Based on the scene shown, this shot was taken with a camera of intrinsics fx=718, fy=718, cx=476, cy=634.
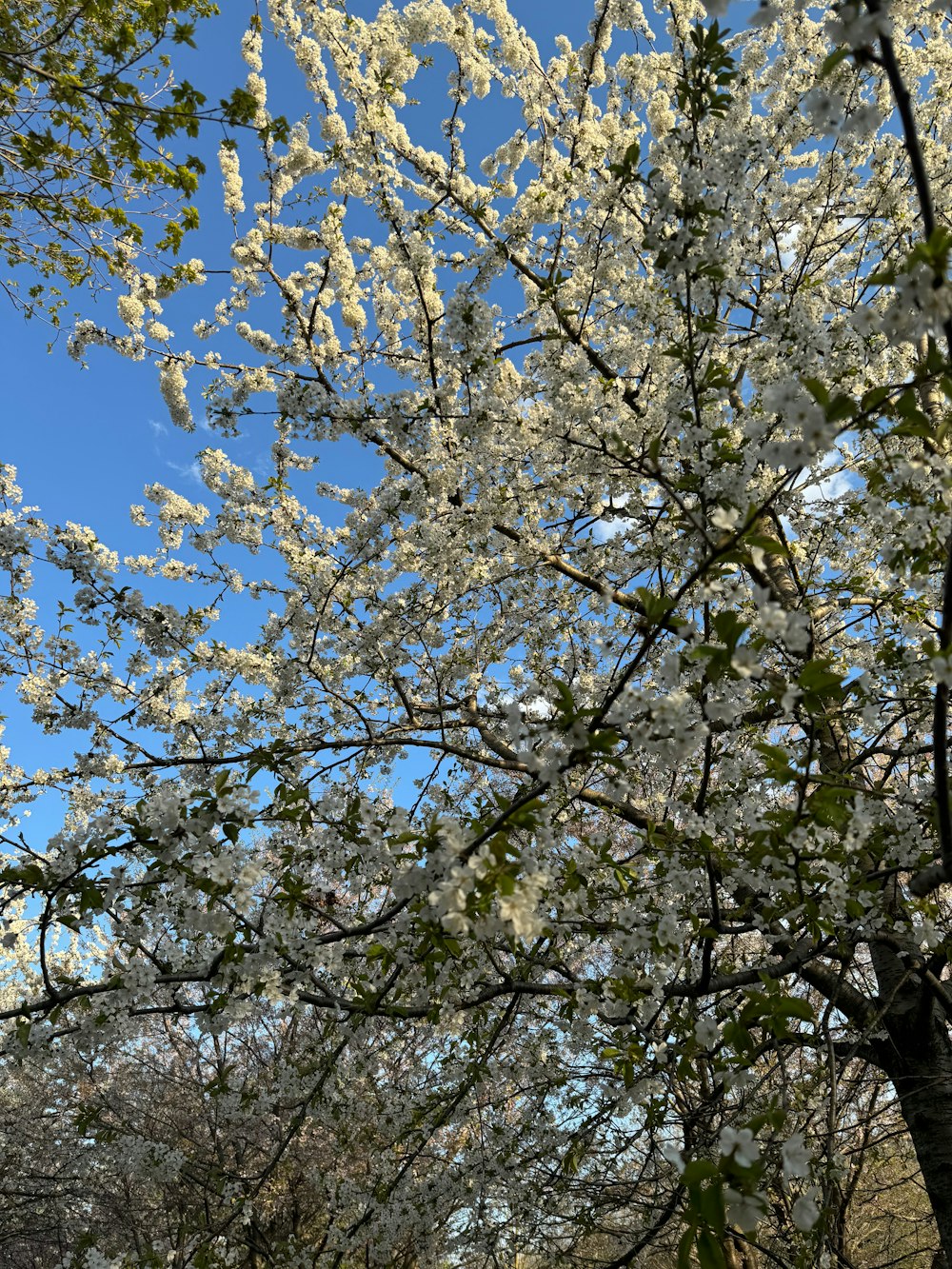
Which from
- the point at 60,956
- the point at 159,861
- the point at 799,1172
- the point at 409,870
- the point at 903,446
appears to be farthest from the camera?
the point at 60,956

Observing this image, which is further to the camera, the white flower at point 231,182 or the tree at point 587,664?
the white flower at point 231,182

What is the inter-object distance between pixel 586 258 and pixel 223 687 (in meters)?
4.56

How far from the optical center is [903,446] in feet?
16.4

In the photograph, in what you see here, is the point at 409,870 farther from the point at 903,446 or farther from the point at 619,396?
the point at 903,446

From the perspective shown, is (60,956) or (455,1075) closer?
(455,1075)

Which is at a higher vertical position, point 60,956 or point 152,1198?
point 60,956

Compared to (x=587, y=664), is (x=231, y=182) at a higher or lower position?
higher

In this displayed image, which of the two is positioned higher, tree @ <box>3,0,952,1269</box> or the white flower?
the white flower

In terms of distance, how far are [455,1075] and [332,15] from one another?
7.53m

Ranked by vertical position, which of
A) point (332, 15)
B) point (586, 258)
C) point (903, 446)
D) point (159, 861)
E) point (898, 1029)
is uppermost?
point (332, 15)

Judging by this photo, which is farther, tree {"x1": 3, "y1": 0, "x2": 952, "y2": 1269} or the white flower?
the white flower

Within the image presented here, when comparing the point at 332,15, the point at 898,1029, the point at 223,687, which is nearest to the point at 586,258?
the point at 332,15

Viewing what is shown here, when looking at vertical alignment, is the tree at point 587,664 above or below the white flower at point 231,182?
below

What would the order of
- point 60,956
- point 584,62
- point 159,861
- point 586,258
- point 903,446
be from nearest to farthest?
point 159,861 → point 903,446 → point 586,258 → point 584,62 → point 60,956
